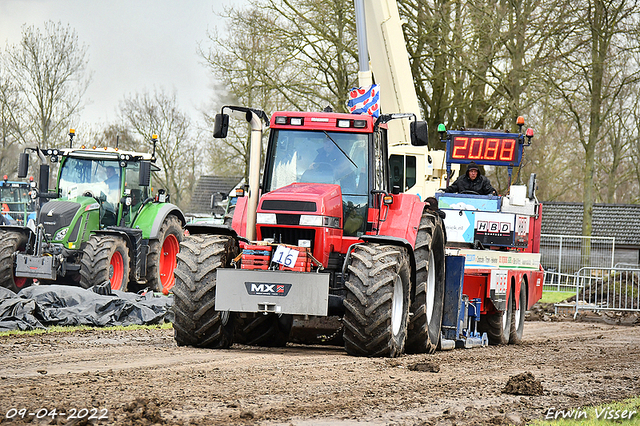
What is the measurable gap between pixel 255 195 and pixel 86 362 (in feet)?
8.82

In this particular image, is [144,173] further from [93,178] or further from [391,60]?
[391,60]

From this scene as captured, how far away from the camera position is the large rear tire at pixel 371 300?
8703mm

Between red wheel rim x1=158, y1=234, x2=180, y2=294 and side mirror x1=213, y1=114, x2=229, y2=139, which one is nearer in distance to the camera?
side mirror x1=213, y1=114, x2=229, y2=139

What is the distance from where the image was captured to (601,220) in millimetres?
42219

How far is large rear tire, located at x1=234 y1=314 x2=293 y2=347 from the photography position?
1025 cm

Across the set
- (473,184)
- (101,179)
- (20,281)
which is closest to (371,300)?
(473,184)

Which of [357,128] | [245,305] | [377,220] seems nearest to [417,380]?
[245,305]

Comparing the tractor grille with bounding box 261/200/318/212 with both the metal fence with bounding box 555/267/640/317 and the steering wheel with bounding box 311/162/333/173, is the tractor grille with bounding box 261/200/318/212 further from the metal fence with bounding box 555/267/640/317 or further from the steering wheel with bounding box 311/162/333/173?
the metal fence with bounding box 555/267/640/317

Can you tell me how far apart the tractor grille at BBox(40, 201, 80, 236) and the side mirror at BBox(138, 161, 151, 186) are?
1.43m

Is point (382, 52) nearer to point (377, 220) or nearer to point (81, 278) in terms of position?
point (81, 278)

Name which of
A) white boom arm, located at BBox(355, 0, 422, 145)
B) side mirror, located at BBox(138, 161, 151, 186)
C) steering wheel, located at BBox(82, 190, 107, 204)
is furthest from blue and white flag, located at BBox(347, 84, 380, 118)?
steering wheel, located at BBox(82, 190, 107, 204)

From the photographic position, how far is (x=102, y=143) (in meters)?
44.0

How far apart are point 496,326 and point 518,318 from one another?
1.27 meters

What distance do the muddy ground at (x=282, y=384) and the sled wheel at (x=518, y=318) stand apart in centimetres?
327
